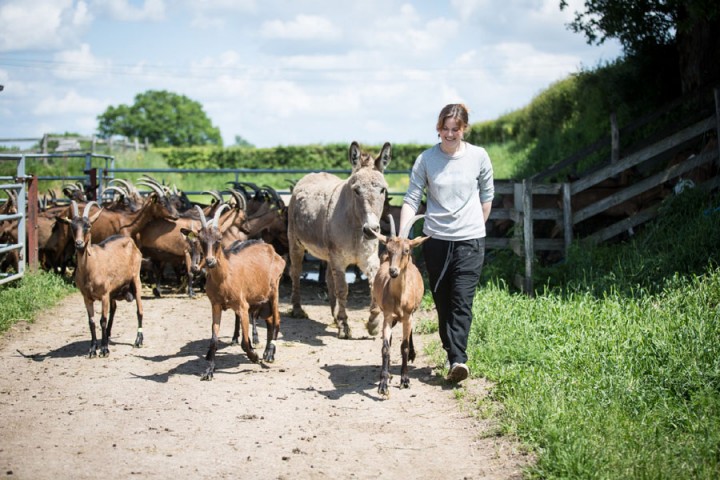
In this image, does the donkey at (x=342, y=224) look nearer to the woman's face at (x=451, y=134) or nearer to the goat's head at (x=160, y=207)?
the woman's face at (x=451, y=134)

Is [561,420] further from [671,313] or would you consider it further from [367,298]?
[367,298]

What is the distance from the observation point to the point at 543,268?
10.6 m

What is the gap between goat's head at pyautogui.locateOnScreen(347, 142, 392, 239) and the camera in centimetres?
866

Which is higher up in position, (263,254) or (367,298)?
(263,254)

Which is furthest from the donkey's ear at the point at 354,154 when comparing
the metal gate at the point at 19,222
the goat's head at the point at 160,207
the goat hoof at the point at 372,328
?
the metal gate at the point at 19,222

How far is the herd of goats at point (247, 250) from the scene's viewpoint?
282 inches

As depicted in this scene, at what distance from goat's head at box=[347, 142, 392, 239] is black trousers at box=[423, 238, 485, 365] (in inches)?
63.7

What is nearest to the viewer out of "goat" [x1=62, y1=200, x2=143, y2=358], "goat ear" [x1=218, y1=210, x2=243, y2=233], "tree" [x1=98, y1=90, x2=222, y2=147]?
"goat" [x1=62, y1=200, x2=143, y2=358]

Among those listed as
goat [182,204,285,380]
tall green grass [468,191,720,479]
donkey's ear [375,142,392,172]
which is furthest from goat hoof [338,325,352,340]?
donkey's ear [375,142,392,172]

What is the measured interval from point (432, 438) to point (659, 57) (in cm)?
1303

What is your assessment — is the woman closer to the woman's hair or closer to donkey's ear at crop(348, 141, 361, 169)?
the woman's hair

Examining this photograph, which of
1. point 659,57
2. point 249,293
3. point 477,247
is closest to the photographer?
point 477,247

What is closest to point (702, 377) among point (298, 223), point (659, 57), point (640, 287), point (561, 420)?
point (561, 420)

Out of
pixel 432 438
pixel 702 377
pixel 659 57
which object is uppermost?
pixel 659 57
